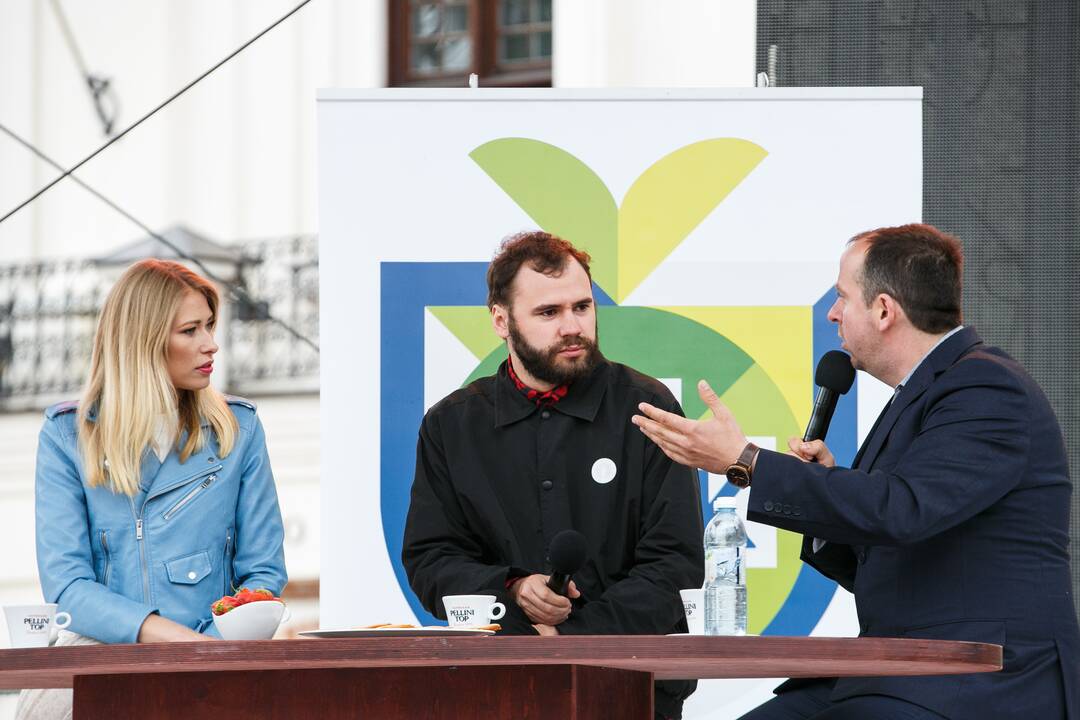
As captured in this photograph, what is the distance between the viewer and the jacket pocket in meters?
3.75

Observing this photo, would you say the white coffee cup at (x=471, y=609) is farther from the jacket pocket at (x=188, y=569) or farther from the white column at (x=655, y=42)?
the white column at (x=655, y=42)

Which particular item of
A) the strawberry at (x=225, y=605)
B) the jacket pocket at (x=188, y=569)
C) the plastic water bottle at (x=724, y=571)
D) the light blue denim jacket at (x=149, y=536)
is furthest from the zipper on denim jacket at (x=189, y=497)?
the plastic water bottle at (x=724, y=571)

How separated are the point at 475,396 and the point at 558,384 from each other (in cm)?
24

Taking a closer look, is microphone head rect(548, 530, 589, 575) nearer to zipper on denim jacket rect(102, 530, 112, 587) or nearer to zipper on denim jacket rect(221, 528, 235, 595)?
zipper on denim jacket rect(221, 528, 235, 595)

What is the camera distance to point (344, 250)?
4605 millimetres

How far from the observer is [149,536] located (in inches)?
148

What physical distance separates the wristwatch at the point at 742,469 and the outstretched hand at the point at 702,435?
1 cm

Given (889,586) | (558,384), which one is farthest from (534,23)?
(889,586)

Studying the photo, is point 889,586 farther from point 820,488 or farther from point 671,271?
point 671,271

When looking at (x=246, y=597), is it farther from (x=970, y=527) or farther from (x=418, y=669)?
(x=970, y=527)

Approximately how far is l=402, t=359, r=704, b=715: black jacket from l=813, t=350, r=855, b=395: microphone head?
446mm

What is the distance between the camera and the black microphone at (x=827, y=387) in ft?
11.4

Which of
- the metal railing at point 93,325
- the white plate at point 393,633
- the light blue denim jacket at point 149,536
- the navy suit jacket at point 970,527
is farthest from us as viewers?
the metal railing at point 93,325

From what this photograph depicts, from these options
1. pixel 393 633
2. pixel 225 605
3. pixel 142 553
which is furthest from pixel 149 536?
pixel 393 633
